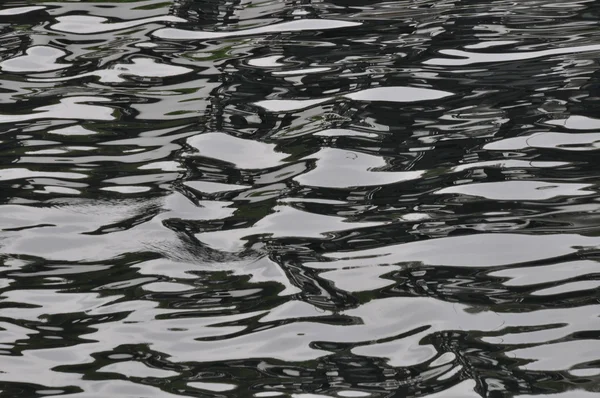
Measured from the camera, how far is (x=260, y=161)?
12.9 feet

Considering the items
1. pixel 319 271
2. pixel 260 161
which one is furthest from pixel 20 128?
pixel 319 271

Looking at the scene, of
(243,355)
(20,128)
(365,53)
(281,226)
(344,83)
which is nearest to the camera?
(243,355)

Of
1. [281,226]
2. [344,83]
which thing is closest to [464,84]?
[344,83]

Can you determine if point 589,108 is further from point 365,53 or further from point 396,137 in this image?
point 365,53

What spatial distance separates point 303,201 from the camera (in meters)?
3.54

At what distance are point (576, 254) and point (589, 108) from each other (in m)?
1.31

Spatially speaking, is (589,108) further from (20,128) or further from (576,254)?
(20,128)

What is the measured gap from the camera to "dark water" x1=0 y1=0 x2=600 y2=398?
2.61 metres

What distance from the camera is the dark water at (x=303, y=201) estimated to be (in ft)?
8.55

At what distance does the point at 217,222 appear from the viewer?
3.42m

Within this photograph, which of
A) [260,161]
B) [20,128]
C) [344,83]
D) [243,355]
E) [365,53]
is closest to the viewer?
[243,355]

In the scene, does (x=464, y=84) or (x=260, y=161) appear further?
(x=464, y=84)

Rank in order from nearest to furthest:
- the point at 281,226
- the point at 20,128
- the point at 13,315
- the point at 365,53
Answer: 1. the point at 13,315
2. the point at 281,226
3. the point at 20,128
4. the point at 365,53

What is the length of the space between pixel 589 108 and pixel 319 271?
1690 mm
